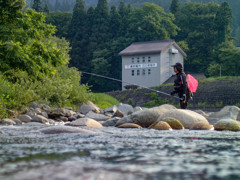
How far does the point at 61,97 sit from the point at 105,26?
4179 cm

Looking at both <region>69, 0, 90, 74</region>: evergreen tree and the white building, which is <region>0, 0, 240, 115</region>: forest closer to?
<region>69, 0, 90, 74</region>: evergreen tree

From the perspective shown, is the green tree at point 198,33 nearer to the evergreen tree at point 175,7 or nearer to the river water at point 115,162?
the evergreen tree at point 175,7

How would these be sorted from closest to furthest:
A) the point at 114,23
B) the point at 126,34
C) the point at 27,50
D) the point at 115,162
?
the point at 115,162 < the point at 27,50 < the point at 126,34 < the point at 114,23

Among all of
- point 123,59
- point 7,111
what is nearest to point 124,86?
point 123,59

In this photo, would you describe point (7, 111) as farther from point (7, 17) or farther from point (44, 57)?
point (7, 17)

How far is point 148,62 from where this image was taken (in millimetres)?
54406

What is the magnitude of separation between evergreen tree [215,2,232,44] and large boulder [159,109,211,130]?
166 ft

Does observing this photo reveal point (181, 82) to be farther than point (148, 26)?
No

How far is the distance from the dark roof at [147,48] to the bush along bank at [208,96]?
447 inches

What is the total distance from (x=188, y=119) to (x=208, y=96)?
27.9 metres

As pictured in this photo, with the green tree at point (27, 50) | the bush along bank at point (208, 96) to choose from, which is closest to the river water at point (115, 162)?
the green tree at point (27, 50)

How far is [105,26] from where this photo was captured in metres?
62.1

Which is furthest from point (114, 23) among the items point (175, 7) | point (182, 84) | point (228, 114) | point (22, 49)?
point (182, 84)

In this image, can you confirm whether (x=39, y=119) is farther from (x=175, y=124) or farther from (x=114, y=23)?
(x=114, y=23)
